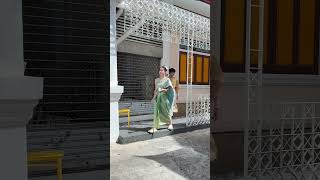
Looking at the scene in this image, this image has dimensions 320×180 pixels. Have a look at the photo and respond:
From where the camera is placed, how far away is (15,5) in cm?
135

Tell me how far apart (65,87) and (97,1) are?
1.01 meters

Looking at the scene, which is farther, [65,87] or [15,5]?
[65,87]

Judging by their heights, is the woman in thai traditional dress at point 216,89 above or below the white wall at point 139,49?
below

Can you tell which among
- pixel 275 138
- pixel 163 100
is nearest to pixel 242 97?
pixel 275 138

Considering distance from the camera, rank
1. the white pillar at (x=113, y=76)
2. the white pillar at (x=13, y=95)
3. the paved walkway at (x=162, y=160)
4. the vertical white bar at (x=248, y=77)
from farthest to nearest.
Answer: the white pillar at (x=113, y=76)
the paved walkway at (x=162, y=160)
the vertical white bar at (x=248, y=77)
the white pillar at (x=13, y=95)

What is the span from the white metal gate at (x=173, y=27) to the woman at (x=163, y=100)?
0.92 meters

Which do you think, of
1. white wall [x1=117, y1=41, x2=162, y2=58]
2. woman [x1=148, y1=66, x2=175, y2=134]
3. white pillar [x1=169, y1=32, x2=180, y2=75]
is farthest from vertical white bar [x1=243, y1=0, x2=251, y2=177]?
white pillar [x1=169, y1=32, x2=180, y2=75]

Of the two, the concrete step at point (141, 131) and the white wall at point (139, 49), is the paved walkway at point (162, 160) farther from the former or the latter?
the white wall at point (139, 49)

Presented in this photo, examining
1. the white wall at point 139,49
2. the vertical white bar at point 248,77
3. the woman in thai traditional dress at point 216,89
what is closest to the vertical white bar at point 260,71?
the vertical white bar at point 248,77

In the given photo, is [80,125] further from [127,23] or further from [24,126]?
[127,23]

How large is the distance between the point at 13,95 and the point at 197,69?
26.9 ft

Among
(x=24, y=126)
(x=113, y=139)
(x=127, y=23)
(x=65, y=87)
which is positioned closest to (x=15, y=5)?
(x=24, y=126)

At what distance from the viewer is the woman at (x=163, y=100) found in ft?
20.4

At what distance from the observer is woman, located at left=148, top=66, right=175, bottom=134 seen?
20.4ft
